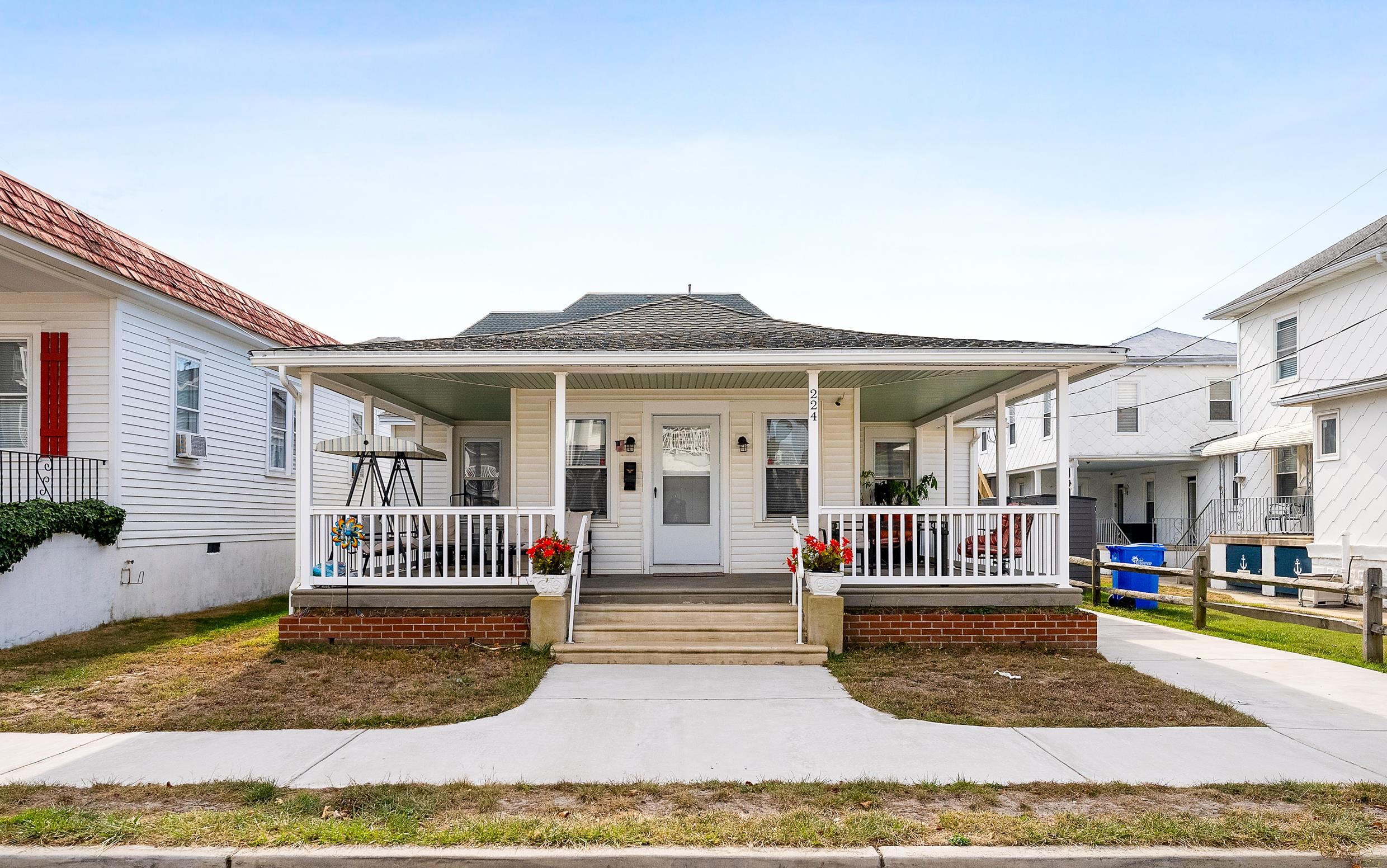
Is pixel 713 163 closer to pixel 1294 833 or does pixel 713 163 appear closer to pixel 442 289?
pixel 442 289

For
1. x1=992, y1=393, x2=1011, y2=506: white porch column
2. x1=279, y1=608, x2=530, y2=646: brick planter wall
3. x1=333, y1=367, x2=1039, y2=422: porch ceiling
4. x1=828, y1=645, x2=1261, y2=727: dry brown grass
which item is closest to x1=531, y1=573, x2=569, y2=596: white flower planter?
x1=279, y1=608, x2=530, y2=646: brick planter wall

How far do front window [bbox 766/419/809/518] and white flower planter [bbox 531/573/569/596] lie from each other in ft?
11.2

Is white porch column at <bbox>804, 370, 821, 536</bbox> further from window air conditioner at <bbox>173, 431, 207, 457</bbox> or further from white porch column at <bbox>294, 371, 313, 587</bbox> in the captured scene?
window air conditioner at <bbox>173, 431, 207, 457</bbox>

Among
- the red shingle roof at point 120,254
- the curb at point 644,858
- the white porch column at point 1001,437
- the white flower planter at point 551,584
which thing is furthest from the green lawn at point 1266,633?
the red shingle roof at point 120,254

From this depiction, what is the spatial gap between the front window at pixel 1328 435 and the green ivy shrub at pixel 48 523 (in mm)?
18626

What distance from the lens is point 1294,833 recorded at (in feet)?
12.7

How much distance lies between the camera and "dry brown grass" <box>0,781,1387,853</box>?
149 inches

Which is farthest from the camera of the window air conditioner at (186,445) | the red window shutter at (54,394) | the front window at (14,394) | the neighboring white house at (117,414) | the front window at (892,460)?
the front window at (892,460)

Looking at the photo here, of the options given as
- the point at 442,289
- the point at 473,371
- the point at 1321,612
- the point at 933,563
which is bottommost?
the point at 1321,612

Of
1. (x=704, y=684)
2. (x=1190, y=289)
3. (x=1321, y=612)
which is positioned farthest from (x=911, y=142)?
(x=1190, y=289)

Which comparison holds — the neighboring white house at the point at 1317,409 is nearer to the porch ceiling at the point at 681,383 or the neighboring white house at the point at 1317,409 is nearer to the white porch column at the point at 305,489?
the porch ceiling at the point at 681,383

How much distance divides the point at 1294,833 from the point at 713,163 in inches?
430

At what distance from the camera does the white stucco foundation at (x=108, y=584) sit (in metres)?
9.11

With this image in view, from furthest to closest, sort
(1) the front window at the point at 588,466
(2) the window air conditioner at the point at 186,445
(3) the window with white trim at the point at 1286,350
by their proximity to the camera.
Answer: (3) the window with white trim at the point at 1286,350
(2) the window air conditioner at the point at 186,445
(1) the front window at the point at 588,466
